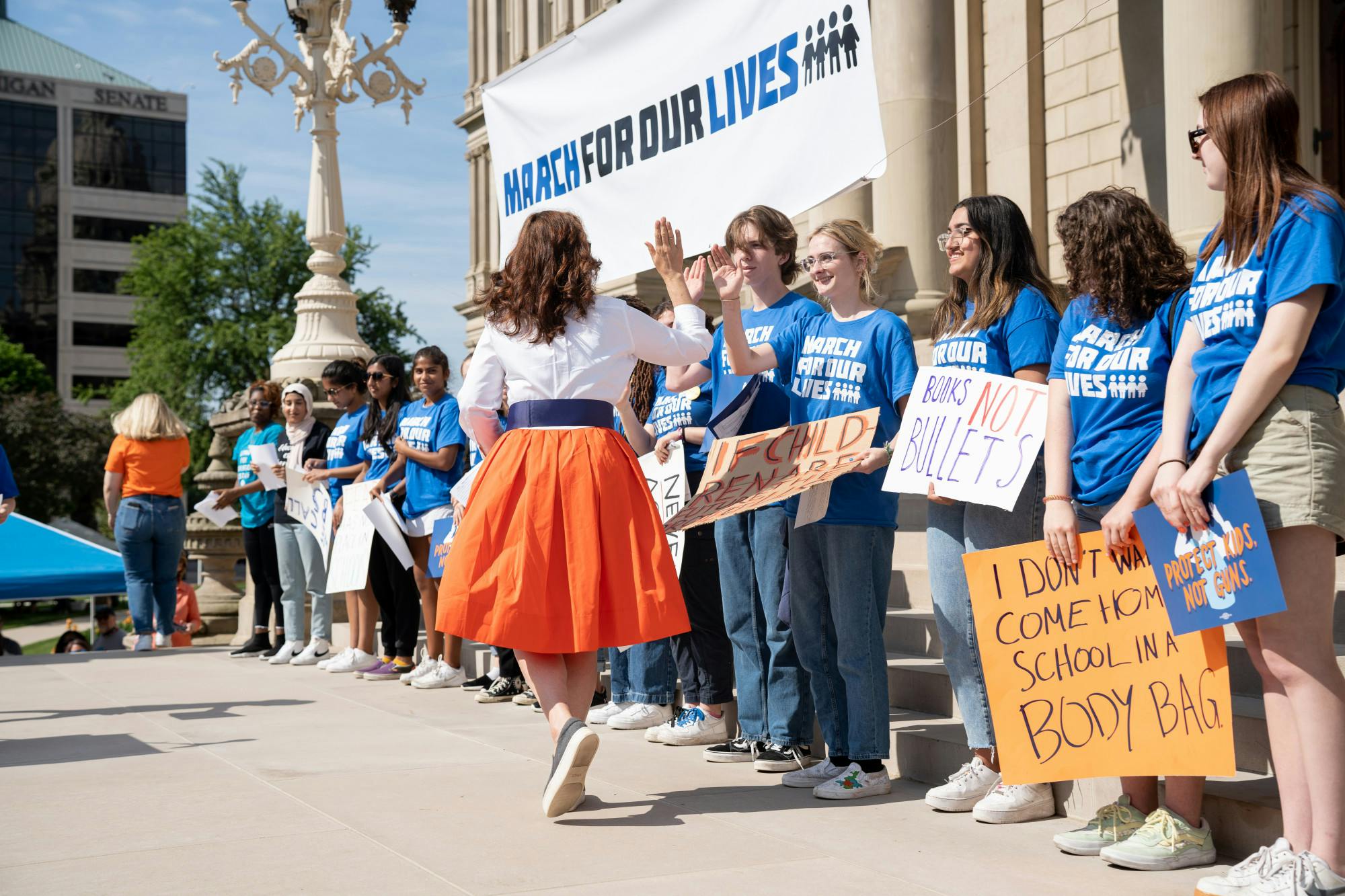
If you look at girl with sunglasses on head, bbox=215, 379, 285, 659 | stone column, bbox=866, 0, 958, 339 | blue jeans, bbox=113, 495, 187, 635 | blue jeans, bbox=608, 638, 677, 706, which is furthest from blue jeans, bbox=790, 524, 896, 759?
blue jeans, bbox=113, 495, 187, 635

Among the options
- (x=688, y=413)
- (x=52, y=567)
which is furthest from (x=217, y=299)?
(x=688, y=413)

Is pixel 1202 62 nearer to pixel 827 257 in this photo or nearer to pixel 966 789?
pixel 827 257

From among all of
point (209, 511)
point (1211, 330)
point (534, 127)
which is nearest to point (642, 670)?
point (534, 127)

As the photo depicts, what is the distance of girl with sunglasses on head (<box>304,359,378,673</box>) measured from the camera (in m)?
9.75

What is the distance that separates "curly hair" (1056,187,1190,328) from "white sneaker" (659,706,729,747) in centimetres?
308

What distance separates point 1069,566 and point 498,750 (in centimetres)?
304

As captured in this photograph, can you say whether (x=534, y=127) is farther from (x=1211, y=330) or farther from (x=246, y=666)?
(x=246, y=666)

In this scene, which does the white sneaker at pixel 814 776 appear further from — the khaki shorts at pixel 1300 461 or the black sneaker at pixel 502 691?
the black sneaker at pixel 502 691

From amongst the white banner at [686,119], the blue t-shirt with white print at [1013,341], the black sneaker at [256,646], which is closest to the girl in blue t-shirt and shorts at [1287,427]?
the blue t-shirt with white print at [1013,341]

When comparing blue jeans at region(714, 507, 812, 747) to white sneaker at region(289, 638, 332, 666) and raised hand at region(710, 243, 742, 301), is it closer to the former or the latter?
raised hand at region(710, 243, 742, 301)

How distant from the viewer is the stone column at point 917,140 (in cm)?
1228

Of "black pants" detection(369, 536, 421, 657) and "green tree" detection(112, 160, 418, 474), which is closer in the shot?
"black pants" detection(369, 536, 421, 657)

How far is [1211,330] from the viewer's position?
368 cm

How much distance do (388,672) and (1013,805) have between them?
5.80 meters
